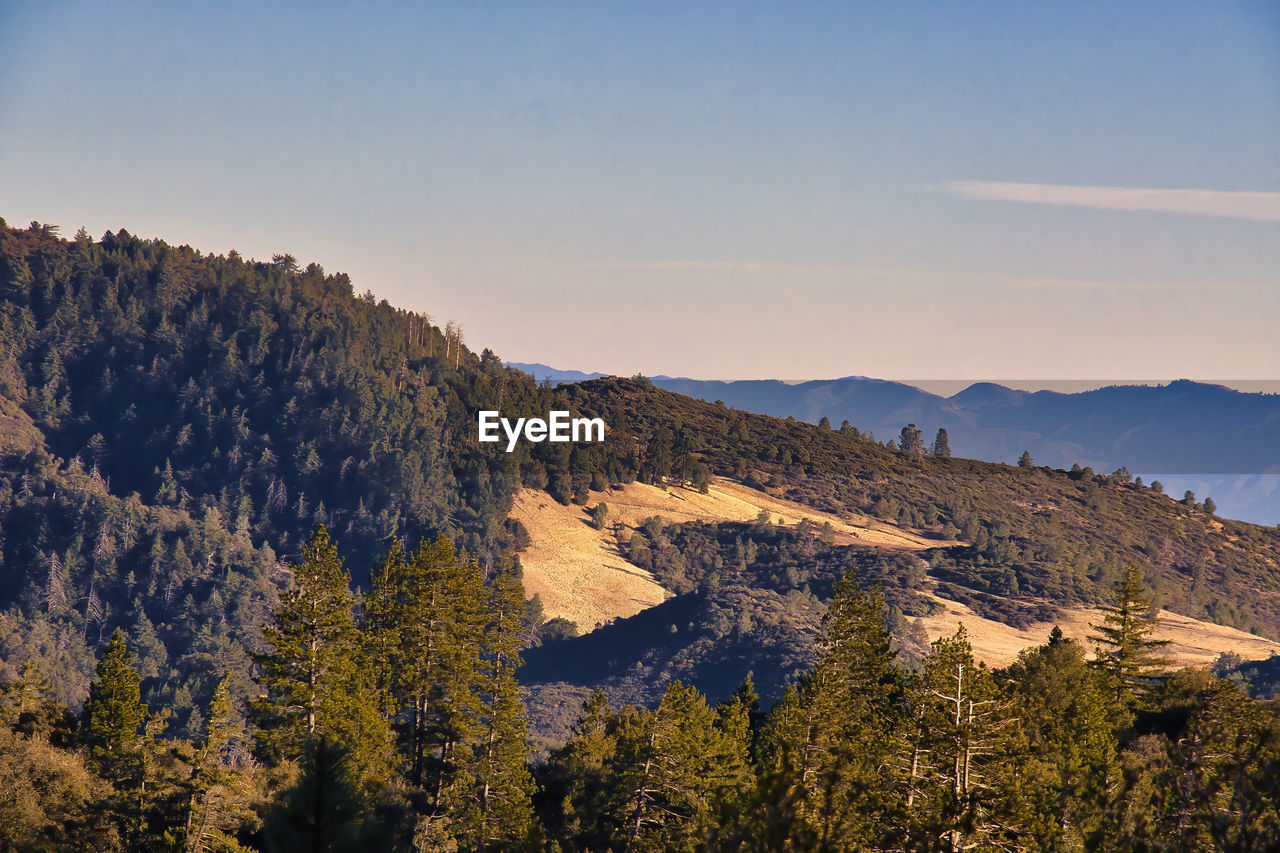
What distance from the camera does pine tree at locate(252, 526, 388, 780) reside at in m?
46.0

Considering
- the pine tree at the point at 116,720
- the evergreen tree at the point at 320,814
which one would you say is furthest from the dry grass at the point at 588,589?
the evergreen tree at the point at 320,814

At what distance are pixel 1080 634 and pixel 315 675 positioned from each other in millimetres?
134299

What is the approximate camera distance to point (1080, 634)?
156 metres

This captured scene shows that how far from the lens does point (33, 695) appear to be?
4847cm

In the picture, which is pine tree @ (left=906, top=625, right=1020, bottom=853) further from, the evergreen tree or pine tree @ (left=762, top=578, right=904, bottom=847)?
the evergreen tree

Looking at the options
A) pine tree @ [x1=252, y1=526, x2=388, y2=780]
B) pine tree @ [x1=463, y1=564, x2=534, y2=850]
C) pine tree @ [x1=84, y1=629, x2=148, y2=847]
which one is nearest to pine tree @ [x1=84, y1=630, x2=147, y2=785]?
pine tree @ [x1=84, y1=629, x2=148, y2=847]

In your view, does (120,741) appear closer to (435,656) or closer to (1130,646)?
(435,656)

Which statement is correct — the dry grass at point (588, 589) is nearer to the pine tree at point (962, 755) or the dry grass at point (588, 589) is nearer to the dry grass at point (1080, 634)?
the dry grass at point (1080, 634)

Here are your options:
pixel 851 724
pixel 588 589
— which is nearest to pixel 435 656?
pixel 851 724

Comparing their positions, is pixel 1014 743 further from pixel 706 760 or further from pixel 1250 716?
pixel 706 760

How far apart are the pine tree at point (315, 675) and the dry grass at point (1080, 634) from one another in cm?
10810

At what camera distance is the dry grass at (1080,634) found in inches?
5817

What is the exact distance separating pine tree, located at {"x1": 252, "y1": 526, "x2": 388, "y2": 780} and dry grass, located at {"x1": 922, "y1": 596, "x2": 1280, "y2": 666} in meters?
108

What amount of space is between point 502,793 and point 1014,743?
24739 mm
